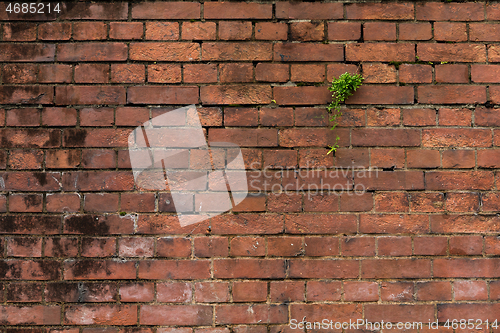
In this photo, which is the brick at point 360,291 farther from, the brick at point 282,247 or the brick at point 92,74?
the brick at point 92,74

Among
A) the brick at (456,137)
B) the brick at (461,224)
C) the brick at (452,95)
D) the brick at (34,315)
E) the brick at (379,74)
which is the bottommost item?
the brick at (34,315)

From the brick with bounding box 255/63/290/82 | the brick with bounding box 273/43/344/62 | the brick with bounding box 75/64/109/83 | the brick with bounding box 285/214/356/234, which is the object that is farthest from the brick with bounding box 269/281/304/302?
the brick with bounding box 75/64/109/83

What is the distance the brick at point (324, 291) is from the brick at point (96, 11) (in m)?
1.61

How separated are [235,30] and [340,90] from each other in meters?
0.60

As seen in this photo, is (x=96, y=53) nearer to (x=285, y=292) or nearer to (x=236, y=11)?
(x=236, y=11)

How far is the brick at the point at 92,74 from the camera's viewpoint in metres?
1.48

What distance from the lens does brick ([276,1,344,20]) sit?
1.49 meters

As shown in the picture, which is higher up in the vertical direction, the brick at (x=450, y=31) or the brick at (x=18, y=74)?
the brick at (x=450, y=31)

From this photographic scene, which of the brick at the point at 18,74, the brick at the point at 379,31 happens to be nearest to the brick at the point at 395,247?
the brick at the point at 379,31

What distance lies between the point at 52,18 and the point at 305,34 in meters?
1.27

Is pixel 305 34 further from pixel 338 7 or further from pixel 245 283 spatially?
pixel 245 283

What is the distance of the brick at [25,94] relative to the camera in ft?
4.85

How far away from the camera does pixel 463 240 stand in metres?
1.45

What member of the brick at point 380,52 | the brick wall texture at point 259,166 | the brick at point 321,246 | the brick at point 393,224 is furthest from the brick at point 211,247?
the brick at point 380,52
